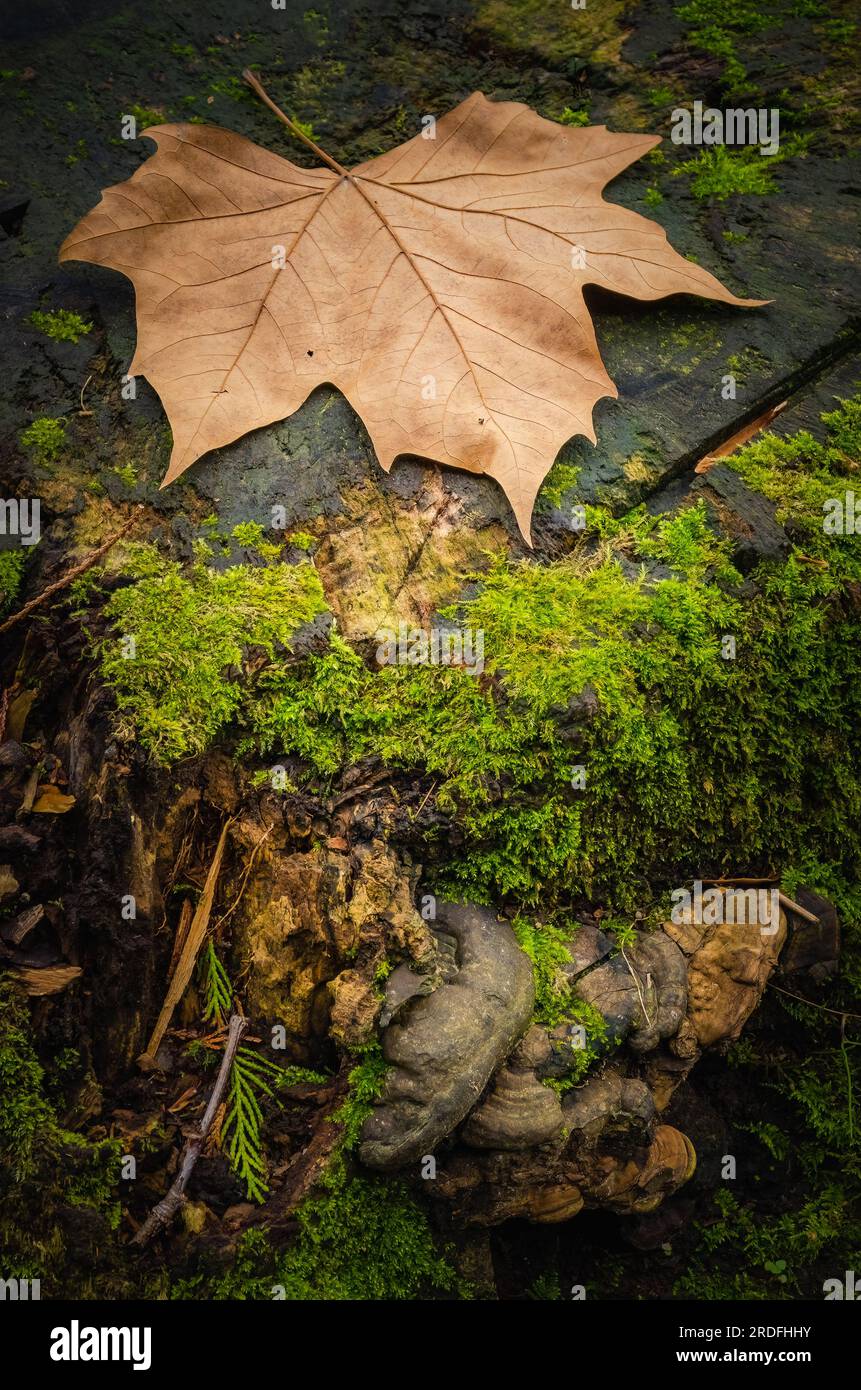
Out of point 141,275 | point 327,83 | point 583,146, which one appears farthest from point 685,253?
point 141,275

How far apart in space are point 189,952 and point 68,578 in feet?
3.84

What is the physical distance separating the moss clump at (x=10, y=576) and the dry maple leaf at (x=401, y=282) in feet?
1.84

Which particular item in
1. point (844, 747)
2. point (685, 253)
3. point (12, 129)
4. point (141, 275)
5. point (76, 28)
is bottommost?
point (844, 747)

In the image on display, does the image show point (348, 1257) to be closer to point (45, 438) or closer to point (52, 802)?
point (52, 802)

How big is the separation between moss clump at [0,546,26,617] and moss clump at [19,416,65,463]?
0.36m

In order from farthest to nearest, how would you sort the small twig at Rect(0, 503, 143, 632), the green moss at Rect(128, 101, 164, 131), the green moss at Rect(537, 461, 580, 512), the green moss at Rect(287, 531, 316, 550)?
1. the green moss at Rect(128, 101, 164, 131)
2. the green moss at Rect(537, 461, 580, 512)
3. the green moss at Rect(287, 531, 316, 550)
4. the small twig at Rect(0, 503, 143, 632)

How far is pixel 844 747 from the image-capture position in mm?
2805

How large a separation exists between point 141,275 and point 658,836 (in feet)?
7.90

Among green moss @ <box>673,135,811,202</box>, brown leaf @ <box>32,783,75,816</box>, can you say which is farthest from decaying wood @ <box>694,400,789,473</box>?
brown leaf @ <box>32,783,75,816</box>

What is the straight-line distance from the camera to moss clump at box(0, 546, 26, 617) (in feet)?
8.41

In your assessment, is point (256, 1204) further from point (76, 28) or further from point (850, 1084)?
point (76, 28)

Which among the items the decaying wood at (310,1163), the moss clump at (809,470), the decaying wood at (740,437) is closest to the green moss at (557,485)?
the decaying wood at (740,437)

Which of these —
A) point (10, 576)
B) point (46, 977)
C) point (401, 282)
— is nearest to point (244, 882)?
point (46, 977)

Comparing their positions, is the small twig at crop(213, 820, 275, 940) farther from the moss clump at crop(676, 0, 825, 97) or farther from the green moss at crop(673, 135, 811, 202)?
the moss clump at crop(676, 0, 825, 97)
